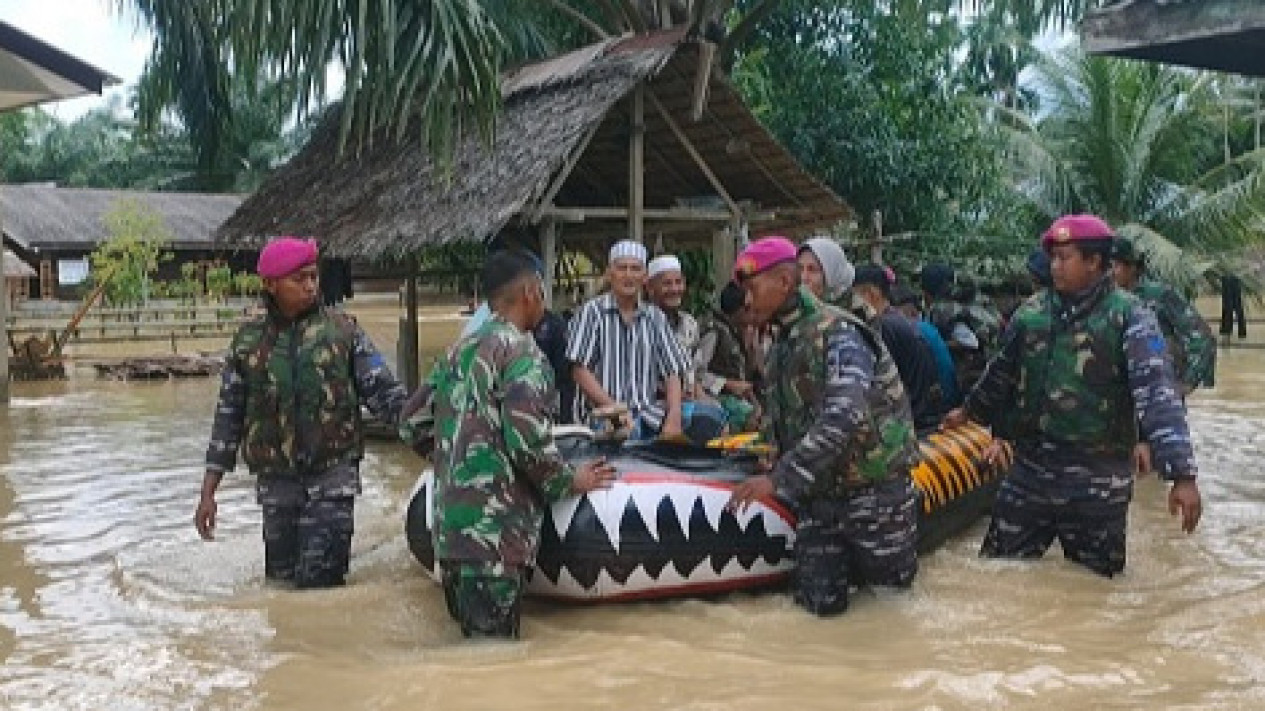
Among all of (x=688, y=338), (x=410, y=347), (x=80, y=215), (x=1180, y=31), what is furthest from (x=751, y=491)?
(x=80, y=215)

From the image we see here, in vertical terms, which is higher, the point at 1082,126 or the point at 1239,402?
the point at 1082,126

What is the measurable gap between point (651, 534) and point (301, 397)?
4.99ft

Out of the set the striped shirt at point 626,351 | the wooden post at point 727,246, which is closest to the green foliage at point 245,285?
the wooden post at point 727,246

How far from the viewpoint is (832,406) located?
4738 mm

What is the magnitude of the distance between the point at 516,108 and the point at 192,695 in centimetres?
795

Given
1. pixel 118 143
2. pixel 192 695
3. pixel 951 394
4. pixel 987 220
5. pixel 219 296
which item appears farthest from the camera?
pixel 118 143

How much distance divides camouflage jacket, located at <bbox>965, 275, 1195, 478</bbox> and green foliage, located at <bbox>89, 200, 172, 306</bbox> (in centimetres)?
2378

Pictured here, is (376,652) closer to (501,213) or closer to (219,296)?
(501,213)

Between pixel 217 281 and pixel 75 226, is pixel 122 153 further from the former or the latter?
pixel 217 281

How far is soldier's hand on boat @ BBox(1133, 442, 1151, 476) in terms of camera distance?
5.03m

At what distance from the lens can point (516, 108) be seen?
1155 cm

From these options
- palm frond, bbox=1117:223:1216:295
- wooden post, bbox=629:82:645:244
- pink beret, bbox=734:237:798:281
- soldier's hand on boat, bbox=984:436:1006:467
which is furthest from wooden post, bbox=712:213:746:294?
palm frond, bbox=1117:223:1216:295

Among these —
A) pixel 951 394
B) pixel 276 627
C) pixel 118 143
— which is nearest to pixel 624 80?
pixel 951 394

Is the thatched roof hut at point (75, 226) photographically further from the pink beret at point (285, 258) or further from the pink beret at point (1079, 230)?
the pink beret at point (1079, 230)
